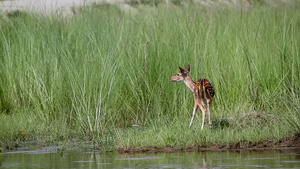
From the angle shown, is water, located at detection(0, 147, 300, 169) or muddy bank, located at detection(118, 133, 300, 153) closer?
water, located at detection(0, 147, 300, 169)

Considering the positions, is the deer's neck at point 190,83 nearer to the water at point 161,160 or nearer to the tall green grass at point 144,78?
the tall green grass at point 144,78

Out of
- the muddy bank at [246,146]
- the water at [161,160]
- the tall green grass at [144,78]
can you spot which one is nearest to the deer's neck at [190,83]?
the tall green grass at [144,78]

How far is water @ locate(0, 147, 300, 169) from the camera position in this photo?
773cm

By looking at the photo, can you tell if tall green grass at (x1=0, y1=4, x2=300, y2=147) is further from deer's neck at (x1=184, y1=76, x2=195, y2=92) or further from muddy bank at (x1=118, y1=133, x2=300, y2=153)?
deer's neck at (x1=184, y1=76, x2=195, y2=92)

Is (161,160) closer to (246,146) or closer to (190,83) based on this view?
(246,146)

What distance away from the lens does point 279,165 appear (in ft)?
24.6

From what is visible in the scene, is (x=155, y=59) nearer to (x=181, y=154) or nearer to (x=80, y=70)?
(x=80, y=70)

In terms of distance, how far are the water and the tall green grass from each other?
48 centimetres

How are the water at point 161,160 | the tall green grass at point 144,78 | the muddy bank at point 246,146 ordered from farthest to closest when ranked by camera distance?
the tall green grass at point 144,78
the muddy bank at point 246,146
the water at point 161,160

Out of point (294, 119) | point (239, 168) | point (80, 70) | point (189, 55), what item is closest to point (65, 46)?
point (80, 70)

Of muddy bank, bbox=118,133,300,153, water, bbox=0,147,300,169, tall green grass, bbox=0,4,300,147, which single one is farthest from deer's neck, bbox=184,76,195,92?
water, bbox=0,147,300,169

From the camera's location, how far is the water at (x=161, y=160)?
7727 mm

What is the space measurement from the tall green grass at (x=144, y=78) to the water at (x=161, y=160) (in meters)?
0.48

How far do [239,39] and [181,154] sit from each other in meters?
4.06
